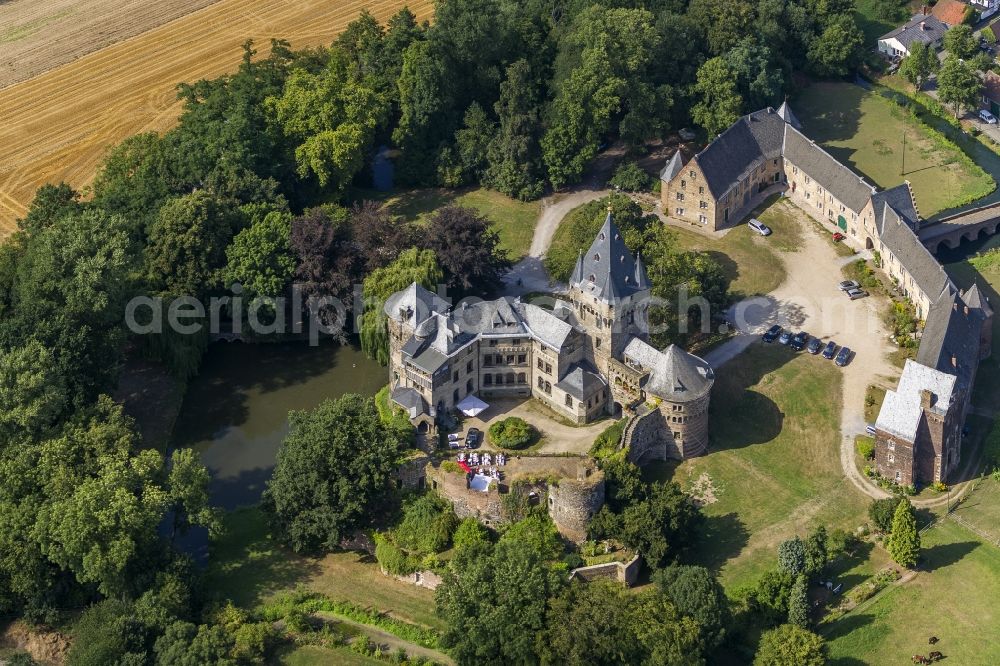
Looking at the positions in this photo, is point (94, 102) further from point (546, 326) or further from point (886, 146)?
point (886, 146)

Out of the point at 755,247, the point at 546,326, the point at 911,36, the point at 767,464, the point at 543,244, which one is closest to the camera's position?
the point at 767,464

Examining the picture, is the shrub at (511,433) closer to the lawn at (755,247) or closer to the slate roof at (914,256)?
the lawn at (755,247)

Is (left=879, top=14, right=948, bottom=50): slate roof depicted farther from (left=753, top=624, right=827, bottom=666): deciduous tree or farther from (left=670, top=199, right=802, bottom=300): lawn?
(left=753, top=624, right=827, bottom=666): deciduous tree

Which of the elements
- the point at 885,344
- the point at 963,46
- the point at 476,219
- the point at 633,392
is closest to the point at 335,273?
the point at 476,219

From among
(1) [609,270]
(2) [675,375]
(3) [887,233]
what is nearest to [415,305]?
(1) [609,270]

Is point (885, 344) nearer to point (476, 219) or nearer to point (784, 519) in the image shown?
point (784, 519)
